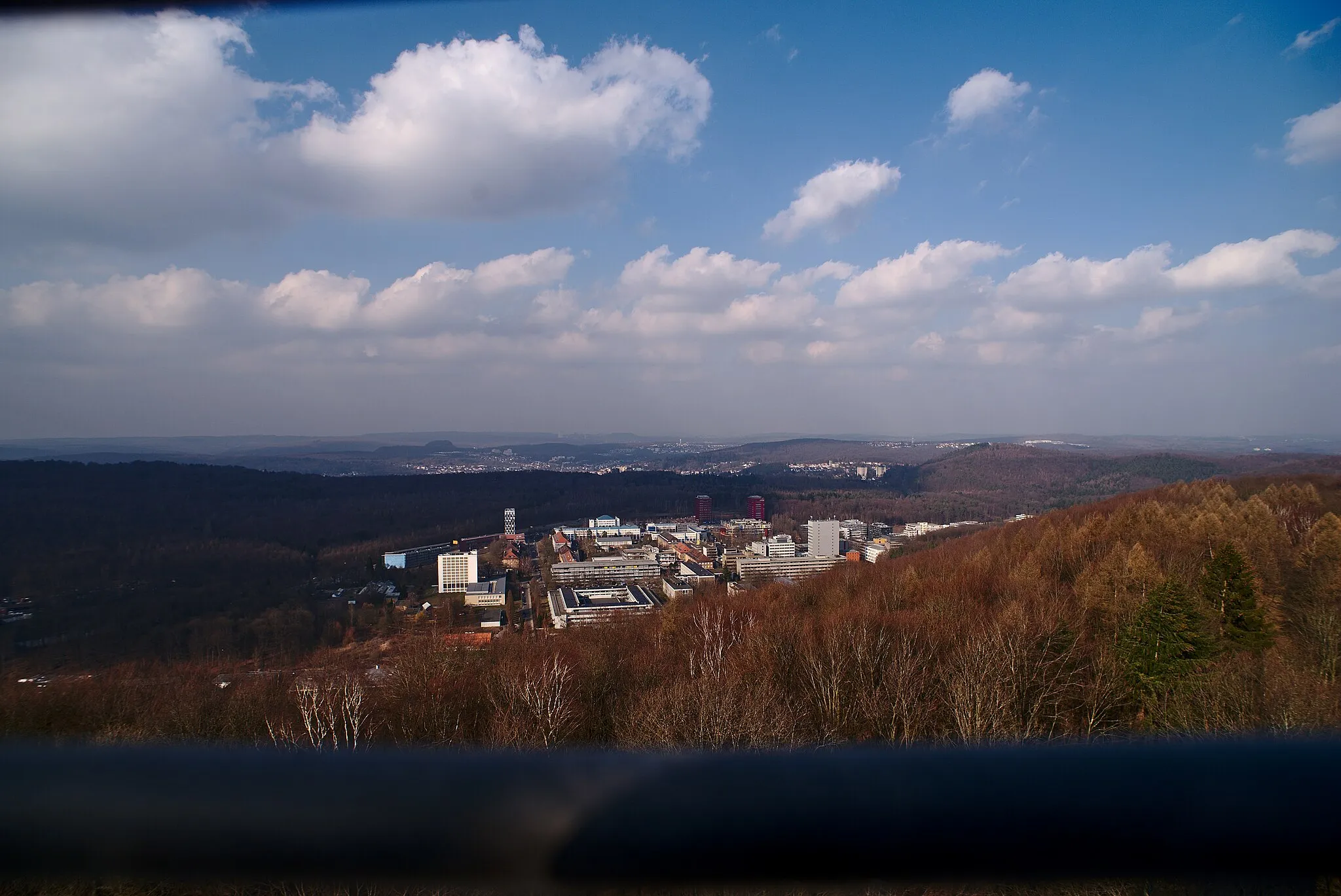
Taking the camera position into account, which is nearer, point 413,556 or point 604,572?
point 604,572

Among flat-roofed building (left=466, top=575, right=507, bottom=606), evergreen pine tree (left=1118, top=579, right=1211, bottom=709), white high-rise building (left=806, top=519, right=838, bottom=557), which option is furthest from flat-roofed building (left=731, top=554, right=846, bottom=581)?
evergreen pine tree (left=1118, top=579, right=1211, bottom=709)

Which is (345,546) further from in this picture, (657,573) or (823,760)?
(823,760)

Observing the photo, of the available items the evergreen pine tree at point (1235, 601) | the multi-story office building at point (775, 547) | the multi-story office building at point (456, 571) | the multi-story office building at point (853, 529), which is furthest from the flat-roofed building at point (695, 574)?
the evergreen pine tree at point (1235, 601)

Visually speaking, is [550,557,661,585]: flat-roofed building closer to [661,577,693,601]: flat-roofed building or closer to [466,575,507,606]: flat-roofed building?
[661,577,693,601]: flat-roofed building

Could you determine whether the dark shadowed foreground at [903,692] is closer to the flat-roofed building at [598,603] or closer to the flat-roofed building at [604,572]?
the flat-roofed building at [598,603]

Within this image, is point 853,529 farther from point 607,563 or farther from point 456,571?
point 456,571

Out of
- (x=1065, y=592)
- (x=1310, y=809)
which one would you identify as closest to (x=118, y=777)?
(x=1310, y=809)

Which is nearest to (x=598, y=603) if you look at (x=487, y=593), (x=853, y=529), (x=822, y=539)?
(x=487, y=593)
